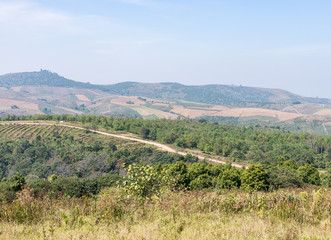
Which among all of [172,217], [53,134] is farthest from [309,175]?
[53,134]

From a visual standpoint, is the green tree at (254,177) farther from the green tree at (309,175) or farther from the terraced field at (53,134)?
the terraced field at (53,134)

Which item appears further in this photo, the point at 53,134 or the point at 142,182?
the point at 53,134

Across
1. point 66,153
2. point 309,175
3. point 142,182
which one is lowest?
point 66,153

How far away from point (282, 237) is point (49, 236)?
5.80m

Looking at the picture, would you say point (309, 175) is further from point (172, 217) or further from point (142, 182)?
point (172, 217)

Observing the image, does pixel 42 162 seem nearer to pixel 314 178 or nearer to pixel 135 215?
pixel 314 178

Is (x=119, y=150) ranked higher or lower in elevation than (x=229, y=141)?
lower

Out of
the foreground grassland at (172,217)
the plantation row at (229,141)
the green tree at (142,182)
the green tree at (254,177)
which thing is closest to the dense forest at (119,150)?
the plantation row at (229,141)

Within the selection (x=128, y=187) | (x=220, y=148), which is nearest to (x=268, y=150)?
(x=220, y=148)

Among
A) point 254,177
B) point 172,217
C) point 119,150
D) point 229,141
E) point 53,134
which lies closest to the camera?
point 172,217

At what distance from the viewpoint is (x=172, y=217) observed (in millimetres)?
9156

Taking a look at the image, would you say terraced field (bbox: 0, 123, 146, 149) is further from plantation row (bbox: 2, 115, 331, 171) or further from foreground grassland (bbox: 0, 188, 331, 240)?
foreground grassland (bbox: 0, 188, 331, 240)

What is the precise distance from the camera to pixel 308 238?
7273 millimetres

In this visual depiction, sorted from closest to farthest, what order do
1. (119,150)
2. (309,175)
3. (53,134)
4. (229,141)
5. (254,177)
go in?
(254,177) < (309,175) < (119,150) < (229,141) < (53,134)
